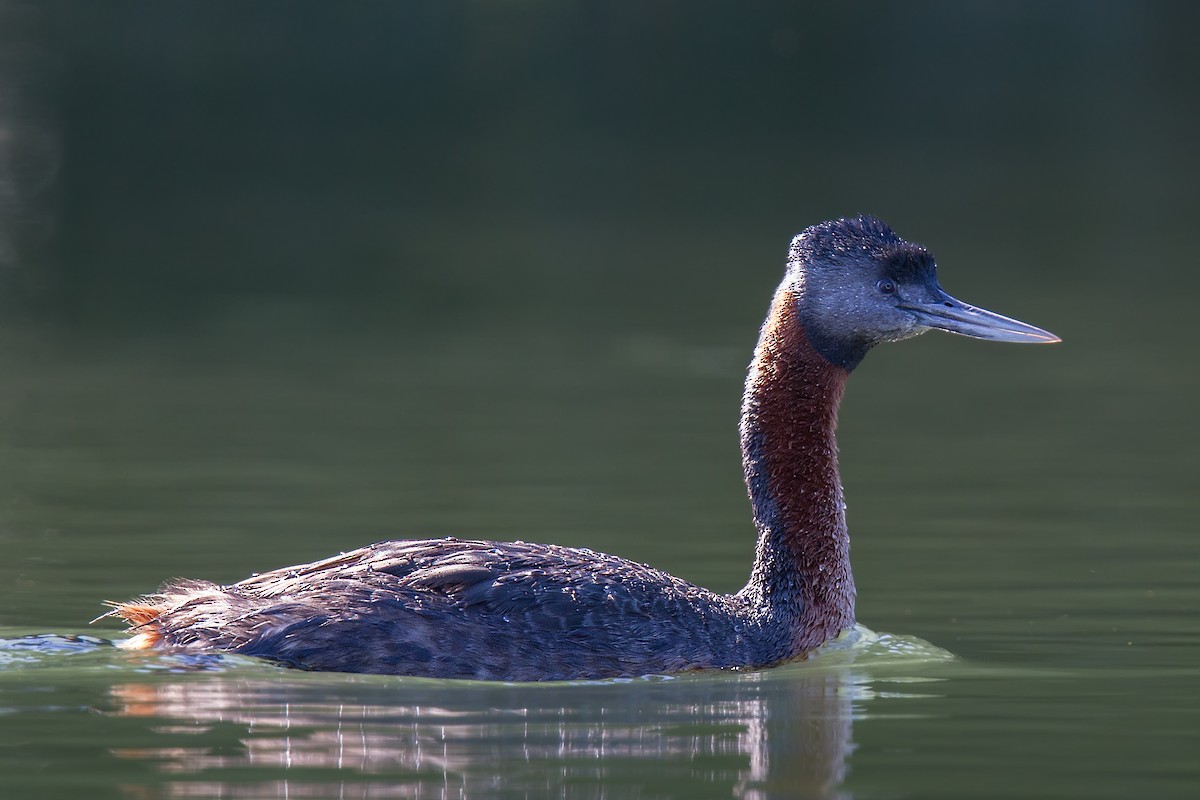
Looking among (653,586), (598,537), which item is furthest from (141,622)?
(598,537)

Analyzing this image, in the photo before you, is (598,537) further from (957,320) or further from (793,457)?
(957,320)

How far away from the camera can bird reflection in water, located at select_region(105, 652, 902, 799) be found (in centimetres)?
807

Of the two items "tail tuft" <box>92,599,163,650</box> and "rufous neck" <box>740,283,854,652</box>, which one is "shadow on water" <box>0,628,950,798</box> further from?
"rufous neck" <box>740,283,854,652</box>

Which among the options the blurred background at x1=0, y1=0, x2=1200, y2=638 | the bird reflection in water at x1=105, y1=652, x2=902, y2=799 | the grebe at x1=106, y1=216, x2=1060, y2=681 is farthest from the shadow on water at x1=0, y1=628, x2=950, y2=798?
the blurred background at x1=0, y1=0, x2=1200, y2=638

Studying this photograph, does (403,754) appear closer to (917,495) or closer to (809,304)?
(809,304)

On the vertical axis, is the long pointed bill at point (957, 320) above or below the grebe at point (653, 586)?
above

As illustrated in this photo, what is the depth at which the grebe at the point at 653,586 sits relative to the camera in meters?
9.70

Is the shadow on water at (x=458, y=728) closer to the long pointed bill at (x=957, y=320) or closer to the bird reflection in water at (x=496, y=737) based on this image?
the bird reflection in water at (x=496, y=737)

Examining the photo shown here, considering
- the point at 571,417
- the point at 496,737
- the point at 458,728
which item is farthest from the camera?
the point at 571,417

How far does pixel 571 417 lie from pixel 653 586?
7.27 meters

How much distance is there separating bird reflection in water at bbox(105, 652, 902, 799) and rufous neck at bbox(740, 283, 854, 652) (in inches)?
31.8

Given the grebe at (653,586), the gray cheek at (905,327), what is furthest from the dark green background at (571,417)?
the gray cheek at (905,327)

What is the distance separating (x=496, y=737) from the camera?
868 centimetres

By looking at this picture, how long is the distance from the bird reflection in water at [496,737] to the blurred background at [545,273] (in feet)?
6.20
